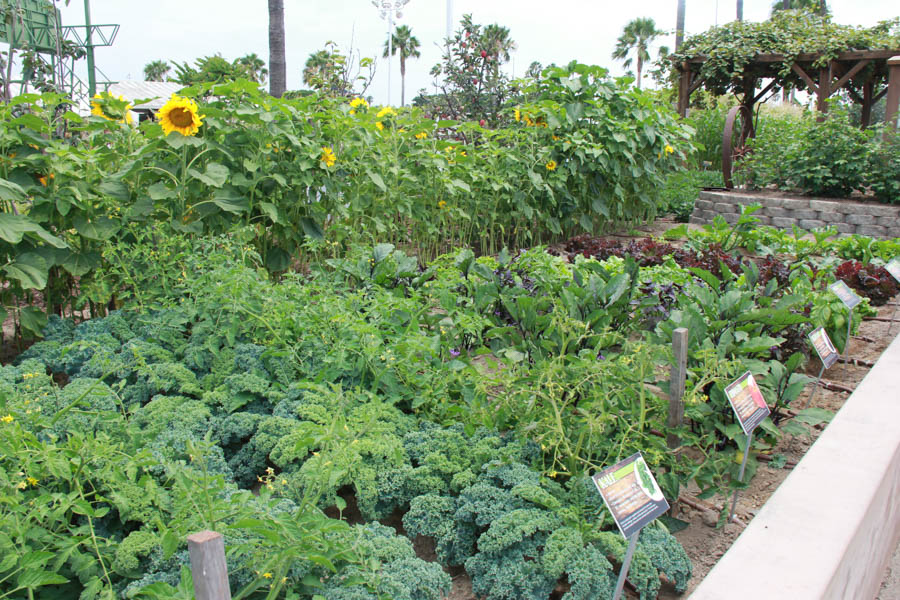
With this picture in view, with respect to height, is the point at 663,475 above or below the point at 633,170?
below

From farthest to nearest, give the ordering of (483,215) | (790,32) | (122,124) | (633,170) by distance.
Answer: (790,32) → (633,170) → (483,215) → (122,124)

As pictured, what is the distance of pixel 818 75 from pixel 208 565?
12.5 metres

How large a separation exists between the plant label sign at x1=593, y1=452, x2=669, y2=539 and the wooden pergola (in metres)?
9.71

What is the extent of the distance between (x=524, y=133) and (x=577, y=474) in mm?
3981

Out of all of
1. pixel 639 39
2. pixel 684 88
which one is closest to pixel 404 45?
pixel 639 39

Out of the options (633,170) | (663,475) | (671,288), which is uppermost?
(633,170)

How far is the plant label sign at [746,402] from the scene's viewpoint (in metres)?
1.82

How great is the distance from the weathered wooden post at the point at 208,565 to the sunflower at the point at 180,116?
240 cm

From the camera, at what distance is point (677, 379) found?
2037 mm

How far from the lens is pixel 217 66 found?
6.88 meters

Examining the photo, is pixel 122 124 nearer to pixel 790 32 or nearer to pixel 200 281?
pixel 200 281

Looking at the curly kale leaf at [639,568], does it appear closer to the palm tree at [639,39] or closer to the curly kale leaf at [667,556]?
the curly kale leaf at [667,556]

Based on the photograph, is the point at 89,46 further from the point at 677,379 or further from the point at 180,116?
the point at 677,379

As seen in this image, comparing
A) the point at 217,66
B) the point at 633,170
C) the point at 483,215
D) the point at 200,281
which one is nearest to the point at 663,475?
the point at 200,281
